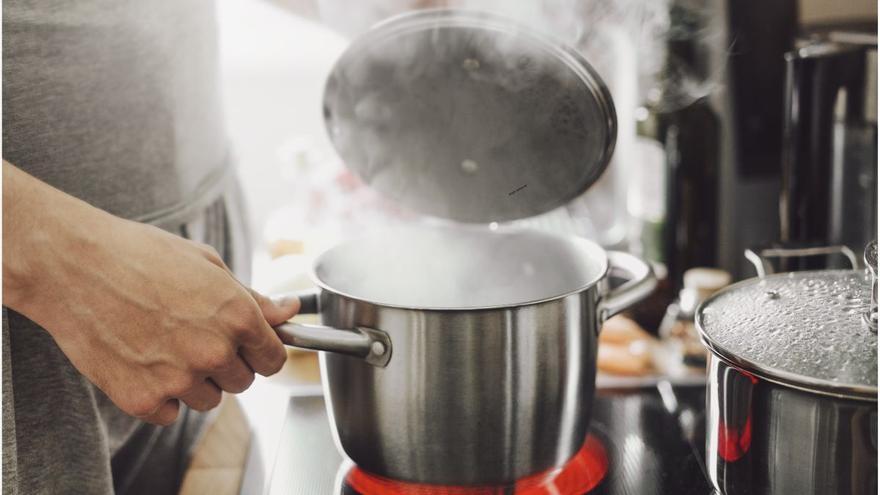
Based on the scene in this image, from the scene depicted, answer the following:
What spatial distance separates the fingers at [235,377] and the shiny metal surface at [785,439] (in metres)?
0.34

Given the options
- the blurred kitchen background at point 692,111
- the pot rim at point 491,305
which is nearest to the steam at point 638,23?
the blurred kitchen background at point 692,111

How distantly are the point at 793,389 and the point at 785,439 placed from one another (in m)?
0.04

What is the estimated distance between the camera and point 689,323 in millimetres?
1057

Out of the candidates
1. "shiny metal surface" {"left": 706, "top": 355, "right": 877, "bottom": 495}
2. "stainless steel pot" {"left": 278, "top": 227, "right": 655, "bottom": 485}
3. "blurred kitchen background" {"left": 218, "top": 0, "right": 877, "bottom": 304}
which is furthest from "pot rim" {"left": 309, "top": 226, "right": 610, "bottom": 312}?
"blurred kitchen background" {"left": 218, "top": 0, "right": 877, "bottom": 304}

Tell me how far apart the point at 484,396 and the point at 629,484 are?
0.18m

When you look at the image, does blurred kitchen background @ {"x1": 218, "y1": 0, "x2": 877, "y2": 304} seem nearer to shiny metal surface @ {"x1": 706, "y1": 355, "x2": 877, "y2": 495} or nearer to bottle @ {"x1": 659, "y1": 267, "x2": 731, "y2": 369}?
bottle @ {"x1": 659, "y1": 267, "x2": 731, "y2": 369}

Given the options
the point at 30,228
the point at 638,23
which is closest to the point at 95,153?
the point at 30,228

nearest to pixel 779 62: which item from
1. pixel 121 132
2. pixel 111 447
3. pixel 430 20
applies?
A: pixel 430 20

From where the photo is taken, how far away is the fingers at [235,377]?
1.94ft

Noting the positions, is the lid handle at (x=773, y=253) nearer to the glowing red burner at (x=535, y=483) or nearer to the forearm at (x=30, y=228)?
the glowing red burner at (x=535, y=483)

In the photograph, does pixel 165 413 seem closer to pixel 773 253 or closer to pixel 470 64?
pixel 470 64

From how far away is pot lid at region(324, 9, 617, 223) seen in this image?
73cm

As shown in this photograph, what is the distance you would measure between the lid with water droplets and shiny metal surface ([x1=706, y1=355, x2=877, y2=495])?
0.01 m

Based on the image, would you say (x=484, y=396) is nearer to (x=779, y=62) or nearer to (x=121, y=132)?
(x=121, y=132)
